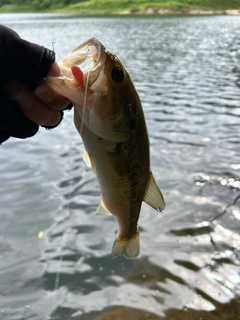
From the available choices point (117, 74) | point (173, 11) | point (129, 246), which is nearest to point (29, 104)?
point (117, 74)

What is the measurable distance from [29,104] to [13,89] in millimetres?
145

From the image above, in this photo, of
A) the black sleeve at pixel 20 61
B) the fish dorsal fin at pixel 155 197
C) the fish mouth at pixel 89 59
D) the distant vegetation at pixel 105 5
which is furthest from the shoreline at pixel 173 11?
the fish mouth at pixel 89 59

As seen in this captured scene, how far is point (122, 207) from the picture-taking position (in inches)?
114

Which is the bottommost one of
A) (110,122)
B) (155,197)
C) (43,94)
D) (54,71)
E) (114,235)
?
(114,235)

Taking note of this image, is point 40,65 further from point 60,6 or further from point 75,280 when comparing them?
point 60,6

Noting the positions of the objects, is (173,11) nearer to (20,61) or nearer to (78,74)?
(20,61)

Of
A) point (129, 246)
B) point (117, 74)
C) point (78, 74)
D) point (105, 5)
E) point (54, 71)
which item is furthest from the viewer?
point (105, 5)

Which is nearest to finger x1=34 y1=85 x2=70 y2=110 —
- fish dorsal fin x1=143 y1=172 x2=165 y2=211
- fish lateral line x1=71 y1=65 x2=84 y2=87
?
fish lateral line x1=71 y1=65 x2=84 y2=87

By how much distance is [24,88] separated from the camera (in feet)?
8.44

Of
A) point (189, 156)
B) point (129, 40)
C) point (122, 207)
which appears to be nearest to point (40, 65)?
point (122, 207)

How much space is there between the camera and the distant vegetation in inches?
4063

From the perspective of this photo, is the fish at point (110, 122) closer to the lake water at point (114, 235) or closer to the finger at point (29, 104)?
the finger at point (29, 104)

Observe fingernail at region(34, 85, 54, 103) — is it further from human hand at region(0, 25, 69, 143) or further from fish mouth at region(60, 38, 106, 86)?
fish mouth at region(60, 38, 106, 86)

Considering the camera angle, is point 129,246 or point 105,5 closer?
point 129,246
